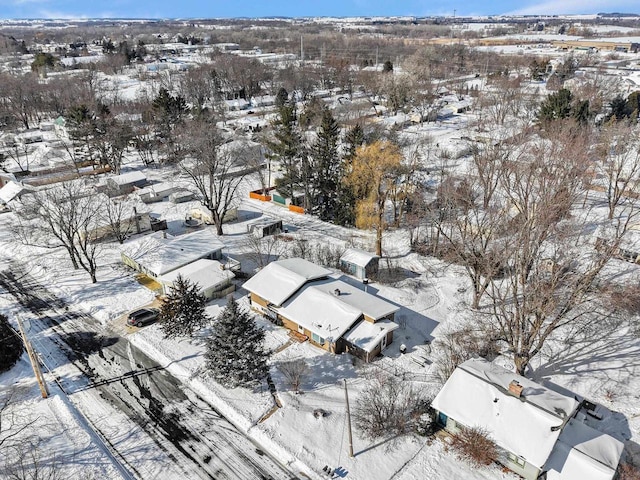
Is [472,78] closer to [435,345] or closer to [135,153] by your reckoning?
[135,153]

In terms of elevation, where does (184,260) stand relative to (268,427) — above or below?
above

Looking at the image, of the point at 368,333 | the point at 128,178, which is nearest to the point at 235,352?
the point at 368,333

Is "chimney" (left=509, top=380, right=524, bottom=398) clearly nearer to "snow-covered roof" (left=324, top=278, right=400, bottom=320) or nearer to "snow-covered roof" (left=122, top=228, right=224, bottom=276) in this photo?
"snow-covered roof" (left=324, top=278, right=400, bottom=320)

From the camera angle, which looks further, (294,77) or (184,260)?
(294,77)

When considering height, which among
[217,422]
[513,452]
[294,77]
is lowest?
[217,422]

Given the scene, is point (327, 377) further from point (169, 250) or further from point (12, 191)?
point (12, 191)

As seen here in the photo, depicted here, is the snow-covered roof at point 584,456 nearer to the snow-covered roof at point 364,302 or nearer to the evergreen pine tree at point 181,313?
the snow-covered roof at point 364,302

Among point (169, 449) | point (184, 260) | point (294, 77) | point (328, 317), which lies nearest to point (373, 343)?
point (328, 317)

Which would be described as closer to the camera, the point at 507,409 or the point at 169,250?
the point at 507,409
